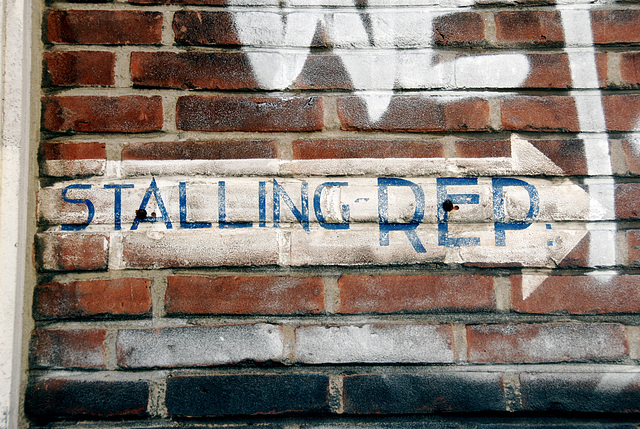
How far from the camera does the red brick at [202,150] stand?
32.8 inches

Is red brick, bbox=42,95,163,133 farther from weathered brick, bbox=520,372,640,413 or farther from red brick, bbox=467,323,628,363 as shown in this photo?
weathered brick, bbox=520,372,640,413

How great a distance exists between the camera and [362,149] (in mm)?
842

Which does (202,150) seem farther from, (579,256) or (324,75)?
(579,256)

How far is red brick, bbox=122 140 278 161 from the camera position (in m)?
0.83

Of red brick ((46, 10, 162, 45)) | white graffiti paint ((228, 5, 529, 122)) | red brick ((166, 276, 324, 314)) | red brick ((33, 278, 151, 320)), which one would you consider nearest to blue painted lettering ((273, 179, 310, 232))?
red brick ((166, 276, 324, 314))

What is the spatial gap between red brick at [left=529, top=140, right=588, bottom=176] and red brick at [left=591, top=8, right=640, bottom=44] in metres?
0.24

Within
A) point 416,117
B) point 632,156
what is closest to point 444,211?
point 416,117

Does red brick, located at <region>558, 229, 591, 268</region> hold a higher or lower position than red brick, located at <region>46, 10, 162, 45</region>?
lower

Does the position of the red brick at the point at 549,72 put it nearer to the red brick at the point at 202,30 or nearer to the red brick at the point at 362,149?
the red brick at the point at 362,149

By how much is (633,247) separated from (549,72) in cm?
43

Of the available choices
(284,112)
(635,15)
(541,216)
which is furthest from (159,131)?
(635,15)

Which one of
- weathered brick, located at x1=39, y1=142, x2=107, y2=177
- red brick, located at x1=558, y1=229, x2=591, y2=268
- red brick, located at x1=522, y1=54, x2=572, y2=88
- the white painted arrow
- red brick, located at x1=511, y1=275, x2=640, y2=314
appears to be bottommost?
red brick, located at x1=511, y1=275, x2=640, y2=314

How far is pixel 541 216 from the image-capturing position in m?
0.83

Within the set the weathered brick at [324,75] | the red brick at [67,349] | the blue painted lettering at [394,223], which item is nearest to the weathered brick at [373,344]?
the blue painted lettering at [394,223]
